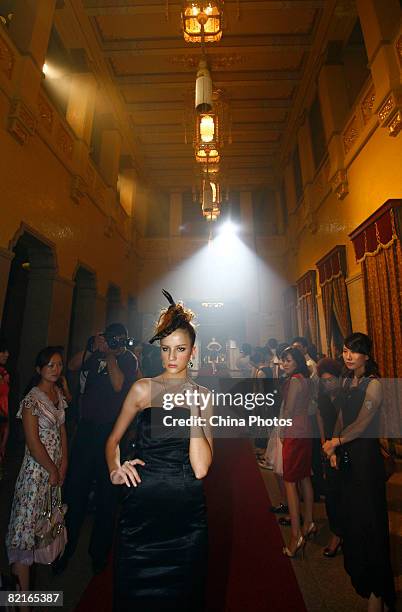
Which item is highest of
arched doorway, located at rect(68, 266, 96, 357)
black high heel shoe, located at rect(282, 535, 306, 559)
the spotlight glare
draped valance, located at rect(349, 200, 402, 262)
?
the spotlight glare

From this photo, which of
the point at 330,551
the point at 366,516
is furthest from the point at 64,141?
the point at 330,551

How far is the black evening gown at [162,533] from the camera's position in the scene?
1450mm

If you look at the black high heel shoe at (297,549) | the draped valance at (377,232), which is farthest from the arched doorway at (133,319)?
the black high heel shoe at (297,549)

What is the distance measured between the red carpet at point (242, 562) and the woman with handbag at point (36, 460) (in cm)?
59

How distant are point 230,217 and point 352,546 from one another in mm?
12226

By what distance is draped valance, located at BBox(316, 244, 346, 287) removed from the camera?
6438 millimetres

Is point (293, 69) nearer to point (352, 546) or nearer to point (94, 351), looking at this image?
point (94, 351)

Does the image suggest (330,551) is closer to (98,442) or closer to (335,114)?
(98,442)

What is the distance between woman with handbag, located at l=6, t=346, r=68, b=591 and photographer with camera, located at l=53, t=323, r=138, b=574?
0.29m

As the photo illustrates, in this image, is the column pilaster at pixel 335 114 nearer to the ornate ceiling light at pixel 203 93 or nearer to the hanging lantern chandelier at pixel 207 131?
the hanging lantern chandelier at pixel 207 131

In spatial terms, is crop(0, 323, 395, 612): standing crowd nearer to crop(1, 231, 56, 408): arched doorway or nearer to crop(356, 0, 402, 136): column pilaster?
crop(1, 231, 56, 408): arched doorway

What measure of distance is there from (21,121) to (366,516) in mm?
5928

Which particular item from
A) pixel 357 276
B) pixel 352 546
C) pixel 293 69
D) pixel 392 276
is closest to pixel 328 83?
pixel 293 69

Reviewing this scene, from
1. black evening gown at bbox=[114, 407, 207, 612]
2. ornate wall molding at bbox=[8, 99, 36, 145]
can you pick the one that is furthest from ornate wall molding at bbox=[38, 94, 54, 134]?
black evening gown at bbox=[114, 407, 207, 612]
